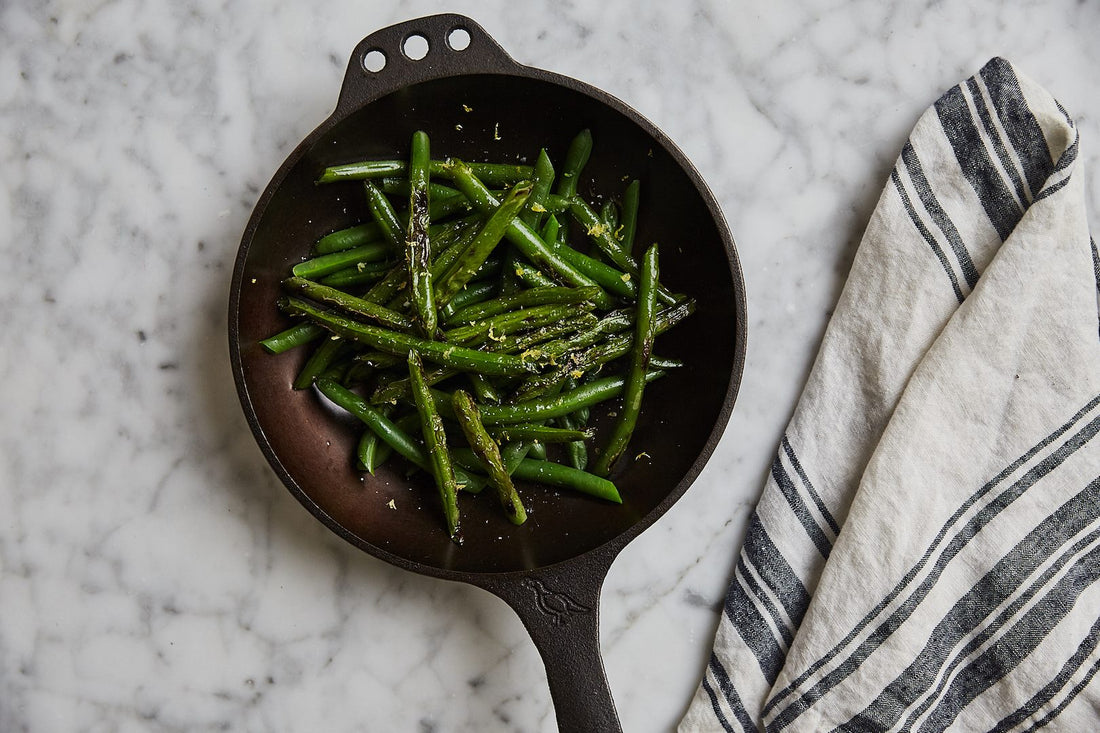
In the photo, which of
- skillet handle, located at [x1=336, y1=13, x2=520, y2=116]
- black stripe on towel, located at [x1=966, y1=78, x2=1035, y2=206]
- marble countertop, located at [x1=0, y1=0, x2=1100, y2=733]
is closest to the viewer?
skillet handle, located at [x1=336, y1=13, x2=520, y2=116]

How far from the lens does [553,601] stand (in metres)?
2.07

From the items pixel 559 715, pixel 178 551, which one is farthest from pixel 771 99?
pixel 178 551

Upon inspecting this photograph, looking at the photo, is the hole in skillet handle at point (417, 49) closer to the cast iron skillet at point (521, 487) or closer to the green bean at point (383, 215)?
the cast iron skillet at point (521, 487)

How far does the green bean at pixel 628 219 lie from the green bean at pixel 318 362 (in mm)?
764

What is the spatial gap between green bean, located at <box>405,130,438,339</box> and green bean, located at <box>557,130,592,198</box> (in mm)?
353

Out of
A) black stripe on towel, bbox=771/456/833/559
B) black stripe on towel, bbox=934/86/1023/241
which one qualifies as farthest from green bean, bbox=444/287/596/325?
black stripe on towel, bbox=934/86/1023/241

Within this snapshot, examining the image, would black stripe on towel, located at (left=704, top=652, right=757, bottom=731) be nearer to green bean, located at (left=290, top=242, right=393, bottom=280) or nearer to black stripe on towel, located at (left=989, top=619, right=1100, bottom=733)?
black stripe on towel, located at (left=989, top=619, right=1100, bottom=733)

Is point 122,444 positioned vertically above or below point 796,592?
above

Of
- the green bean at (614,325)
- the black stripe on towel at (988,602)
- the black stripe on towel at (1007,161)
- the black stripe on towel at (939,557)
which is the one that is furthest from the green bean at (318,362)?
the black stripe on towel at (1007,161)

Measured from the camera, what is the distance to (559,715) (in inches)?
81.8

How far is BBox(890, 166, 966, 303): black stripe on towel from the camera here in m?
2.24

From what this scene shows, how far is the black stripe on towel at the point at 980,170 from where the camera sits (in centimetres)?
223

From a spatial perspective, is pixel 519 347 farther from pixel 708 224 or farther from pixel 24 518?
pixel 24 518

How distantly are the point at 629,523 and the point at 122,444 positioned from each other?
139 cm
